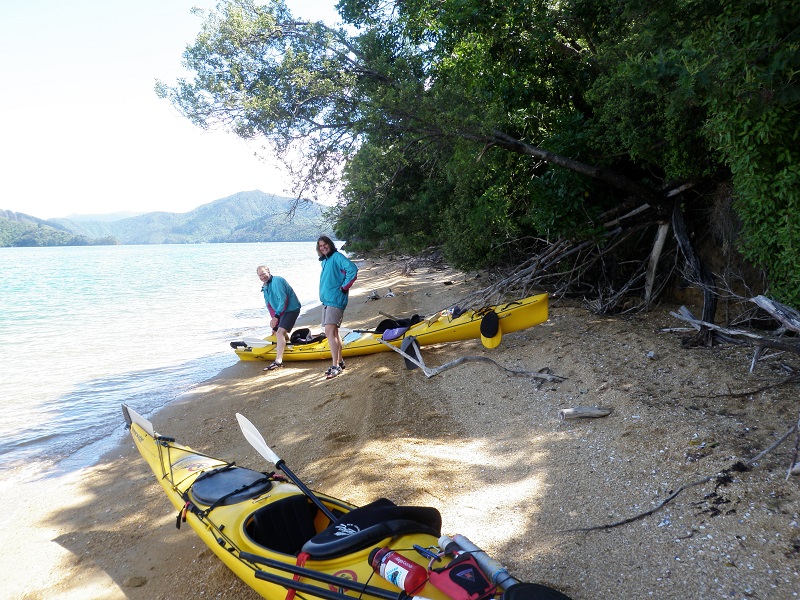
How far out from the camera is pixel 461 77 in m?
7.70

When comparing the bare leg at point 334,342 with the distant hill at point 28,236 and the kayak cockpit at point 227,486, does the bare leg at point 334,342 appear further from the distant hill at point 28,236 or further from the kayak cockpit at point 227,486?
the distant hill at point 28,236

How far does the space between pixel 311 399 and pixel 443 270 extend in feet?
47.7

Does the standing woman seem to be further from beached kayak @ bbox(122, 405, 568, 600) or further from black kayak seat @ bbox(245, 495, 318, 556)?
black kayak seat @ bbox(245, 495, 318, 556)

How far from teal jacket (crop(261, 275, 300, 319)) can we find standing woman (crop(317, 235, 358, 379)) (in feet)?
3.69

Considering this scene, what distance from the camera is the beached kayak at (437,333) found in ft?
24.9

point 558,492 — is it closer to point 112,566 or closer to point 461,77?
point 112,566

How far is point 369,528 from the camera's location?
2730 millimetres

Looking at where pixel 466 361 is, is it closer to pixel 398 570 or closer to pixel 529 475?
pixel 529 475

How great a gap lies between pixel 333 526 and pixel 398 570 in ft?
1.84

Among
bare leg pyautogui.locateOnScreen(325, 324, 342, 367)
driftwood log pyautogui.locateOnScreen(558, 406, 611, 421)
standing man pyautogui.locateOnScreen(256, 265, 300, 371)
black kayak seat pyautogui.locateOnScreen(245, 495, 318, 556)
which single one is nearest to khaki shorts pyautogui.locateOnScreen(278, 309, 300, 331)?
standing man pyautogui.locateOnScreen(256, 265, 300, 371)

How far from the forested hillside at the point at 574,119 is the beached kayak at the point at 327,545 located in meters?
3.65

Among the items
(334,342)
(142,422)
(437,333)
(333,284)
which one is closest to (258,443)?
(142,422)

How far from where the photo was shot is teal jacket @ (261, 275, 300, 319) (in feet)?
28.0

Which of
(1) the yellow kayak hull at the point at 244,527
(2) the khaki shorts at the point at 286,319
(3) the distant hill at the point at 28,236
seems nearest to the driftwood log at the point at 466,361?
(2) the khaki shorts at the point at 286,319
